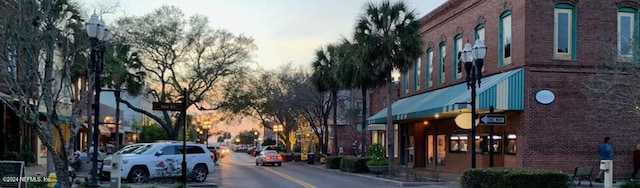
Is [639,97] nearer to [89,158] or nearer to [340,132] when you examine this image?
[89,158]

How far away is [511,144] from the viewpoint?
27.3 meters

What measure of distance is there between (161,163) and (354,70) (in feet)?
44.9

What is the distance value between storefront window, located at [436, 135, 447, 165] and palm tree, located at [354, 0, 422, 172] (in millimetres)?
4918

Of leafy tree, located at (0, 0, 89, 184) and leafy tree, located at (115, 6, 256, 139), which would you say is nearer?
leafy tree, located at (0, 0, 89, 184)

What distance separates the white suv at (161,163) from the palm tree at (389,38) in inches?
345

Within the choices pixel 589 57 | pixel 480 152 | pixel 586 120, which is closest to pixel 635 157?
pixel 586 120

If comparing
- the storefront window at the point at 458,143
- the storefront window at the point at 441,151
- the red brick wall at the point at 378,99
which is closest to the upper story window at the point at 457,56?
the storefront window at the point at 458,143

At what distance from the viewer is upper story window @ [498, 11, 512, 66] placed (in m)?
27.3

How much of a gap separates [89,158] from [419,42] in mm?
16545

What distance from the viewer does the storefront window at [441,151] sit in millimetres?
35094

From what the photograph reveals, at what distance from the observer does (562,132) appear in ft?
84.4

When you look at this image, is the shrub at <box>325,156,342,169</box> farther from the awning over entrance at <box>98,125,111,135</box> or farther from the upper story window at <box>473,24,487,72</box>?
the awning over entrance at <box>98,125,111,135</box>

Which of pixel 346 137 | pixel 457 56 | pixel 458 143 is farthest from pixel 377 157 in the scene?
pixel 346 137

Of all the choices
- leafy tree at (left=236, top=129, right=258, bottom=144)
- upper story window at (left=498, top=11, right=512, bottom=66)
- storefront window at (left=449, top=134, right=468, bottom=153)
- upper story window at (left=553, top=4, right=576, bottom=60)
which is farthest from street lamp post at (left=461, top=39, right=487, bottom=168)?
leafy tree at (left=236, top=129, right=258, bottom=144)
